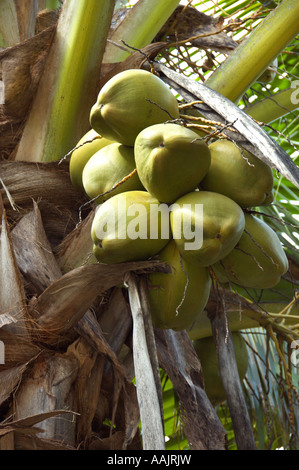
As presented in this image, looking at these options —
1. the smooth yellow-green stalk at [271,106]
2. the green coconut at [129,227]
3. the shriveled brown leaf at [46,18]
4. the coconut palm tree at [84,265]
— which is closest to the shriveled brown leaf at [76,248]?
the coconut palm tree at [84,265]

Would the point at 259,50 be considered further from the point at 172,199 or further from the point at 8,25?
the point at 8,25

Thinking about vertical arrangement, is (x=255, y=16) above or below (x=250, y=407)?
above

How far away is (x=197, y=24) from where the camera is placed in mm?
1807

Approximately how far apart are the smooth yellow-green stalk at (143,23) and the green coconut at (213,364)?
86cm

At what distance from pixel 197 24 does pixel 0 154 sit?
701 mm

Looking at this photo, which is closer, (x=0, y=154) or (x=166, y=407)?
(x=0, y=154)

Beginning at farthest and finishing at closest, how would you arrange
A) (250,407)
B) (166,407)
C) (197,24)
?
(166,407), (250,407), (197,24)

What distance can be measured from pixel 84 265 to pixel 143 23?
83cm

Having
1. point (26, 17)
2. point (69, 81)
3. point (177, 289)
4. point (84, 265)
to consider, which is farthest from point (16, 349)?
point (26, 17)

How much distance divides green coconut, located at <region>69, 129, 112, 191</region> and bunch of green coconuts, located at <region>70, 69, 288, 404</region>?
0.04 metres

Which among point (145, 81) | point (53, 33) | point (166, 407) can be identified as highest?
point (53, 33)

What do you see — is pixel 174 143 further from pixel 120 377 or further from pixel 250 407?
pixel 250 407

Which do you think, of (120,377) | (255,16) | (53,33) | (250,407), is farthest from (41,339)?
(255,16)

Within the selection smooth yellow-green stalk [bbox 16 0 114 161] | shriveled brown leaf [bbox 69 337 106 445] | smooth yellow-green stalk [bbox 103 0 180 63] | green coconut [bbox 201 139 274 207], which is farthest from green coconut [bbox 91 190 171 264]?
smooth yellow-green stalk [bbox 103 0 180 63]
